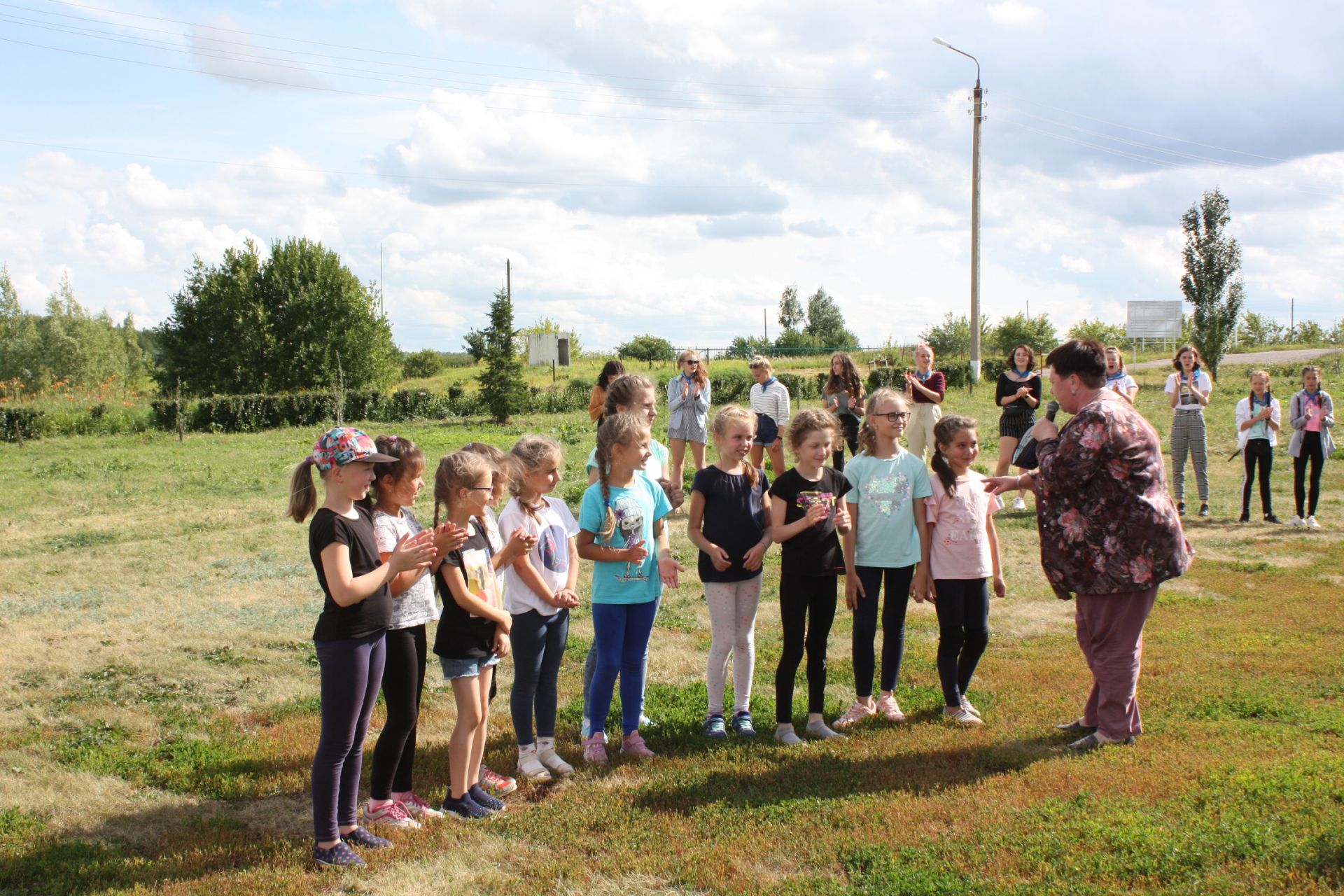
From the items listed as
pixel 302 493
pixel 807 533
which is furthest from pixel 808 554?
pixel 302 493

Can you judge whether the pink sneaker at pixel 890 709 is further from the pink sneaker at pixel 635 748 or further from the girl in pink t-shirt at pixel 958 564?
the pink sneaker at pixel 635 748

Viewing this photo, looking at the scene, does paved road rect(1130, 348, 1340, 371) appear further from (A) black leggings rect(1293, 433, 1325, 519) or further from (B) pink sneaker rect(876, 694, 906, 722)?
(B) pink sneaker rect(876, 694, 906, 722)

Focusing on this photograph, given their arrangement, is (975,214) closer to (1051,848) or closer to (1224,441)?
(1224,441)

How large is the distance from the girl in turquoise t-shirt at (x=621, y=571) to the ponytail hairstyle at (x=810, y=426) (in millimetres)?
809

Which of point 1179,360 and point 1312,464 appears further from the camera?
point 1179,360

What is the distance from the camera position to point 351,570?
3.75 metres

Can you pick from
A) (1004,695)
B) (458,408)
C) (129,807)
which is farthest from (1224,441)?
(458,408)

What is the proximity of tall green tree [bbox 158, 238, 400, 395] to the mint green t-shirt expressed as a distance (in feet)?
137

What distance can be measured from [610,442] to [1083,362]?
7.60 ft

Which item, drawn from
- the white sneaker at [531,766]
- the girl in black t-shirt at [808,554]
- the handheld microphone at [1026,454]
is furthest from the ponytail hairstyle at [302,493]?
the handheld microphone at [1026,454]

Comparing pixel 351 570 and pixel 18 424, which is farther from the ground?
pixel 18 424

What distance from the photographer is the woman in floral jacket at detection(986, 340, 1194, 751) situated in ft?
14.6

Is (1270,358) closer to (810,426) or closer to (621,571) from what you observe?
(810,426)

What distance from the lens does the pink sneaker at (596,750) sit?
15.9 feet
